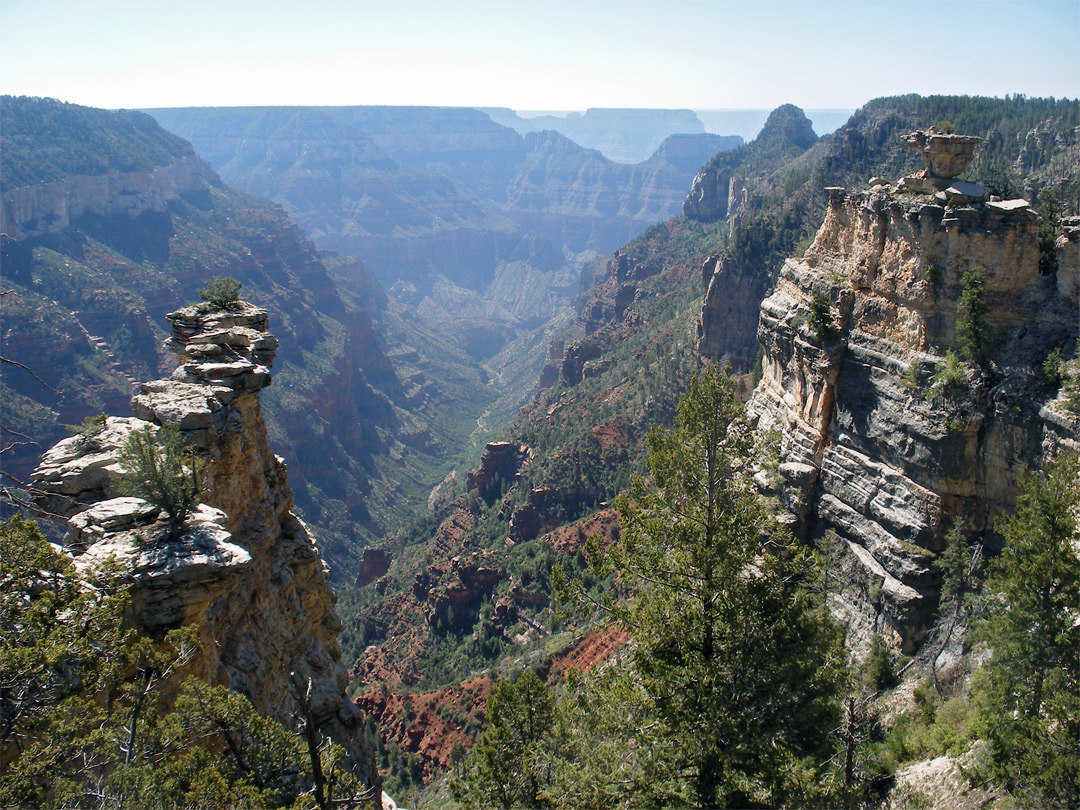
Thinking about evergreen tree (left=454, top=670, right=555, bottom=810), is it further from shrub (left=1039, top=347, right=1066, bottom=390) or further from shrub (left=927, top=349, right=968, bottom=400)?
shrub (left=1039, top=347, right=1066, bottom=390)

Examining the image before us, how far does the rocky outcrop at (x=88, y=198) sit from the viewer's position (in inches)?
4318

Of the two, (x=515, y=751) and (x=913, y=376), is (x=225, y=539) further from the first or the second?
(x=913, y=376)

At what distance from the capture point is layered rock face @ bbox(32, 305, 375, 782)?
14.7m

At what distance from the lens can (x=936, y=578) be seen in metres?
26.7

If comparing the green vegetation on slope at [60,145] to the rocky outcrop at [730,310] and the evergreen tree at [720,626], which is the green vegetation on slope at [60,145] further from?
the evergreen tree at [720,626]

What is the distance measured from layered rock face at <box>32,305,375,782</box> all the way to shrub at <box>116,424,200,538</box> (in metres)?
0.31

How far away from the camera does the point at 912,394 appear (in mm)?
28109

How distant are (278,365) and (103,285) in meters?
30.3

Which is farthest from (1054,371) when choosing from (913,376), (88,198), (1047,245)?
(88,198)

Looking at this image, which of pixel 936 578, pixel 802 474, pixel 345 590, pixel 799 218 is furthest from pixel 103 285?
pixel 936 578

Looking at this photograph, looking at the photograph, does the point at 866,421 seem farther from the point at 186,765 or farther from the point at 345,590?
the point at 345,590

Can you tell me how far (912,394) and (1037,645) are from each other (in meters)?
13.5

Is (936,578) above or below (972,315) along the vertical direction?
below

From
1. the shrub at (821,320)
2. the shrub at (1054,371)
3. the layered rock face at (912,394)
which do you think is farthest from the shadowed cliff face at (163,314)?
the shrub at (1054,371)
